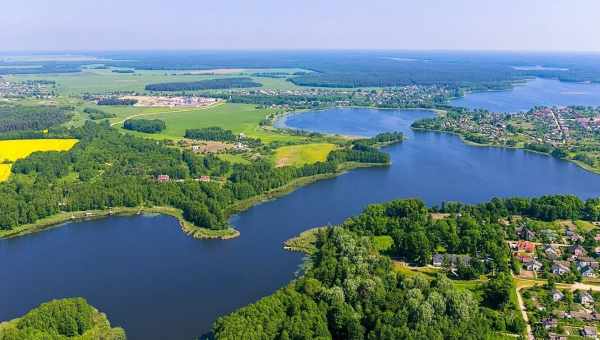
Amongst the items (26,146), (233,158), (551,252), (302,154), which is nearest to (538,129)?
(302,154)

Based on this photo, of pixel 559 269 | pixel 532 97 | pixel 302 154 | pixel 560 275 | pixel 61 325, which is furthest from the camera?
pixel 532 97

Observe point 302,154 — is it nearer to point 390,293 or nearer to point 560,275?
point 560,275

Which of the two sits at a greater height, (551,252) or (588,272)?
(551,252)

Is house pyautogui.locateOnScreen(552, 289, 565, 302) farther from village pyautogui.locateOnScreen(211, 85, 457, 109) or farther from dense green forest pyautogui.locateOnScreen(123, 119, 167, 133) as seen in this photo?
village pyautogui.locateOnScreen(211, 85, 457, 109)

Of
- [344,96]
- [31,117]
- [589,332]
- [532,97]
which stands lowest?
[589,332]

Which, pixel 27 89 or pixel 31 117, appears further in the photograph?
pixel 27 89

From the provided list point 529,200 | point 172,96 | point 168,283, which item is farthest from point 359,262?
point 172,96

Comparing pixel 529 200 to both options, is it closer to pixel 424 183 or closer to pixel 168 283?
pixel 424 183

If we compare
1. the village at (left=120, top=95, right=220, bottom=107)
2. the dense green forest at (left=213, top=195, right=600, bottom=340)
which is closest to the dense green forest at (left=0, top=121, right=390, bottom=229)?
the dense green forest at (left=213, top=195, right=600, bottom=340)
